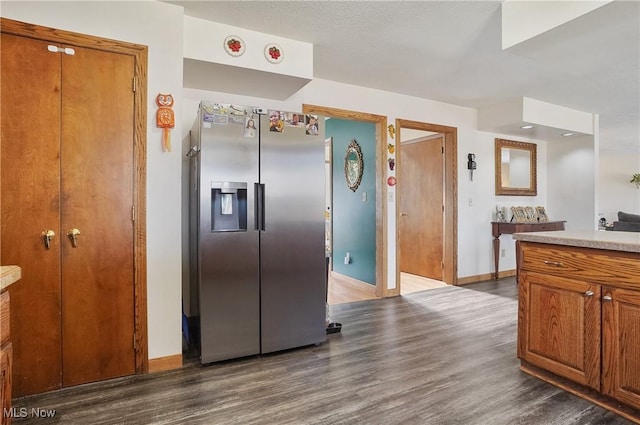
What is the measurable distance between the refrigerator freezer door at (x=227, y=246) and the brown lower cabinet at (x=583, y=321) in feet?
5.84

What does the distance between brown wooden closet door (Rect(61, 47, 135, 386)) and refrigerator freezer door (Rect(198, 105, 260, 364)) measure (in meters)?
0.45

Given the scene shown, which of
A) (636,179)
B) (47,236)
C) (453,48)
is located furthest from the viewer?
(636,179)

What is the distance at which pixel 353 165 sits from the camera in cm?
485

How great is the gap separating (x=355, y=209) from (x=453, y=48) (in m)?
2.36

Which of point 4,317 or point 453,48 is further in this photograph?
point 453,48

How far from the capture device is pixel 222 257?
240 cm

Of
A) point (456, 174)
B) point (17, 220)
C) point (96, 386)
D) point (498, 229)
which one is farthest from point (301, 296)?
point (498, 229)

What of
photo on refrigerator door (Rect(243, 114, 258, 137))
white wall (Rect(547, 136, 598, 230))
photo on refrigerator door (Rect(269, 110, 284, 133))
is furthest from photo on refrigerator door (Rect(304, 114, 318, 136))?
white wall (Rect(547, 136, 598, 230))

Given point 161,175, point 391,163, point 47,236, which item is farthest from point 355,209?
point 47,236

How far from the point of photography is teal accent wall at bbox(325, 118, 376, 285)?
14.7 feet

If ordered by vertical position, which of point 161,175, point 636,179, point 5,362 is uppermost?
point 636,179

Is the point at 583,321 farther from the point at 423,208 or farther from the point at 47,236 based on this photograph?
the point at 423,208

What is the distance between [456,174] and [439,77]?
4.98 feet

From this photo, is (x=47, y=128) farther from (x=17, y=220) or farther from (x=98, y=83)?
(x=17, y=220)
